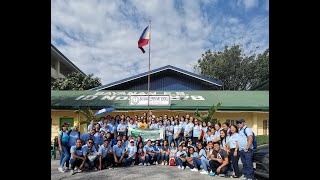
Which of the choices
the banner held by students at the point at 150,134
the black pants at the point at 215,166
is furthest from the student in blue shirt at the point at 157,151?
the black pants at the point at 215,166

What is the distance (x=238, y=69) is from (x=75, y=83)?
80.8 ft

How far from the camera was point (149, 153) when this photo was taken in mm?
9797

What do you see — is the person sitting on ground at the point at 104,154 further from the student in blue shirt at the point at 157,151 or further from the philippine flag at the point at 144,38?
the philippine flag at the point at 144,38

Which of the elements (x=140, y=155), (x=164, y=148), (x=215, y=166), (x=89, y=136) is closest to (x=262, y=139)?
(x=164, y=148)

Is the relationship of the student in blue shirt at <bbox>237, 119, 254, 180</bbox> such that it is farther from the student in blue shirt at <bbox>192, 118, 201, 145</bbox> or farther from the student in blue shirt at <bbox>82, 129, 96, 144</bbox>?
the student in blue shirt at <bbox>82, 129, 96, 144</bbox>

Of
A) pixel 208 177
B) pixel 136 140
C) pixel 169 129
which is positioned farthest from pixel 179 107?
pixel 208 177

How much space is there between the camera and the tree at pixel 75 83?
85.3 feet

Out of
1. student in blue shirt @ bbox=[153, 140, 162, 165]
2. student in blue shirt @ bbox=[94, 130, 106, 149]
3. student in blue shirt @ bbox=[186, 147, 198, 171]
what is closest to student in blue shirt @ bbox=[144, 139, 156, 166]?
student in blue shirt @ bbox=[153, 140, 162, 165]

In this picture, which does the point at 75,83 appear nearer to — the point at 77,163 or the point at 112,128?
the point at 112,128

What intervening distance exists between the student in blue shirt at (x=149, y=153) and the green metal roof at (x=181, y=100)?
5.54 m

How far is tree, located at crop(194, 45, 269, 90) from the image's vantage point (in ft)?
120
